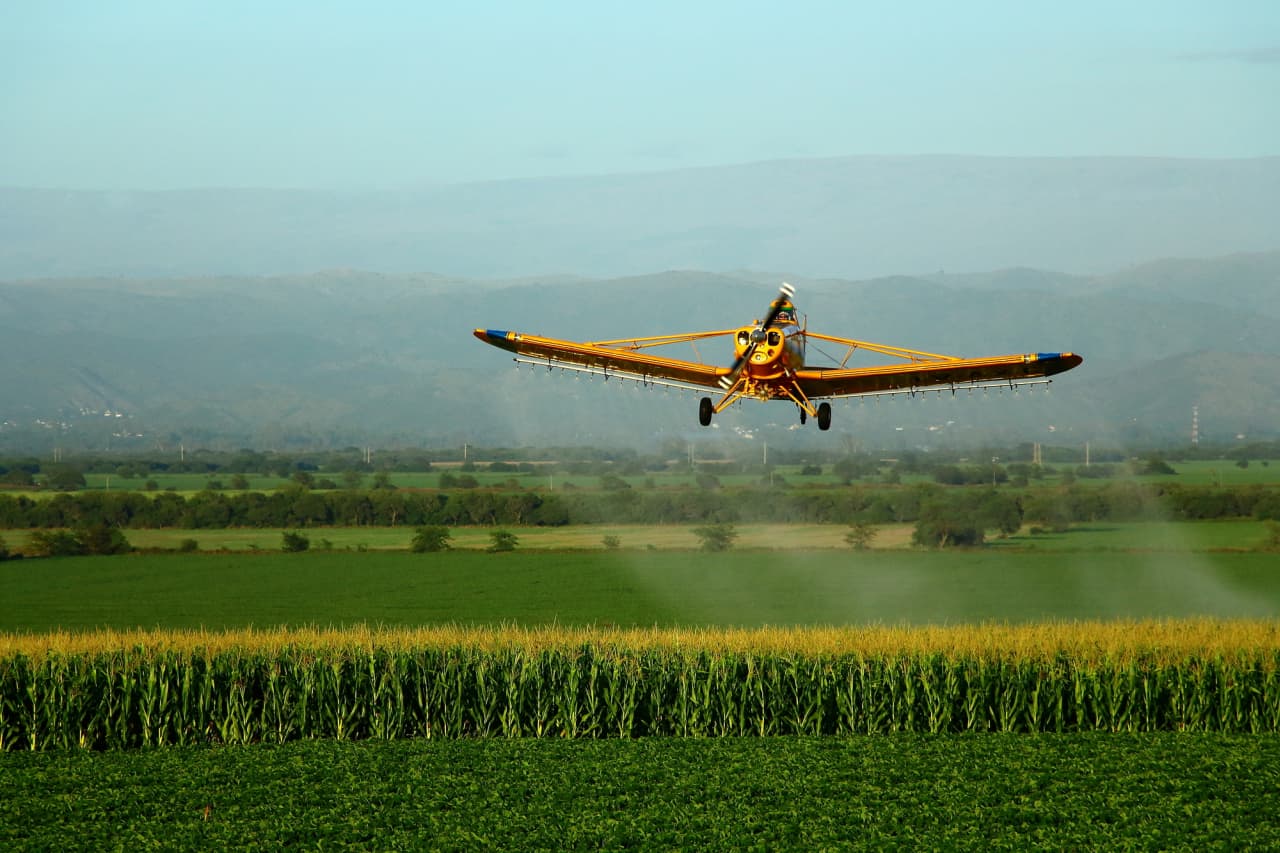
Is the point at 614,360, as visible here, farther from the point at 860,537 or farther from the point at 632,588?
the point at 860,537

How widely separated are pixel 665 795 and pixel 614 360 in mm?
9926

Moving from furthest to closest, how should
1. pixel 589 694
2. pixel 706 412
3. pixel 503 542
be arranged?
pixel 503 542 → pixel 589 694 → pixel 706 412

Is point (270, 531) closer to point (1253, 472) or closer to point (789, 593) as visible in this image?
point (789, 593)

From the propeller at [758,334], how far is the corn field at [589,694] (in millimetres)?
13917

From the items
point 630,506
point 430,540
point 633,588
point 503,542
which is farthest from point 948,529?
point 430,540

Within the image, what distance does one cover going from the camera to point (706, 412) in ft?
86.4

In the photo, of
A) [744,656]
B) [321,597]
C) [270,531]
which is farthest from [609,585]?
[744,656]

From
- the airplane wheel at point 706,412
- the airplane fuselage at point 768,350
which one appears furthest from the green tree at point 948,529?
the airplane wheel at point 706,412

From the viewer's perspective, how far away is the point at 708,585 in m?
104

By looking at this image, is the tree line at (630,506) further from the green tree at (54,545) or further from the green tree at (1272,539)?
the green tree at (54,545)

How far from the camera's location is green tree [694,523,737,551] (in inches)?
4636

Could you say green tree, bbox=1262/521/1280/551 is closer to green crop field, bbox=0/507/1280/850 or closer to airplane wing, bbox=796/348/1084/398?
green crop field, bbox=0/507/1280/850

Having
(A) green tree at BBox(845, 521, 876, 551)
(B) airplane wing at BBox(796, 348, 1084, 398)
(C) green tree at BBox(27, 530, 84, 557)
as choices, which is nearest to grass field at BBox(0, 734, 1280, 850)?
(B) airplane wing at BBox(796, 348, 1084, 398)

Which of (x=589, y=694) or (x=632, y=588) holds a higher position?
(x=589, y=694)
